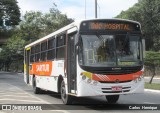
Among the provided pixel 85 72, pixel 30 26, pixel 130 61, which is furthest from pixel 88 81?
pixel 30 26

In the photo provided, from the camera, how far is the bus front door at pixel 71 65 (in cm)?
1569

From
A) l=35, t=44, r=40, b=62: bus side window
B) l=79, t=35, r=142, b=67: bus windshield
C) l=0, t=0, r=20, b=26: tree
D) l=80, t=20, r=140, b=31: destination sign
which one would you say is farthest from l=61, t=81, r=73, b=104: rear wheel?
l=0, t=0, r=20, b=26: tree

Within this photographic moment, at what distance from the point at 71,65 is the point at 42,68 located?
618cm

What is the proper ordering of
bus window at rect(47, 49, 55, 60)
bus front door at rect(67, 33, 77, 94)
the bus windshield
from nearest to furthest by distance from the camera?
the bus windshield → bus front door at rect(67, 33, 77, 94) → bus window at rect(47, 49, 55, 60)

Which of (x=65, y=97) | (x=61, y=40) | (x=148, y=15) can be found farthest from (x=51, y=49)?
(x=148, y=15)

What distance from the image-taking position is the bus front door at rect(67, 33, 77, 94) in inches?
618

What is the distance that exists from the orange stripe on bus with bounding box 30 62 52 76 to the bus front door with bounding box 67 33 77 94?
11.9ft

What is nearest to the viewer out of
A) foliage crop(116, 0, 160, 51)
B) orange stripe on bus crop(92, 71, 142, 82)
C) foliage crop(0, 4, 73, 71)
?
orange stripe on bus crop(92, 71, 142, 82)

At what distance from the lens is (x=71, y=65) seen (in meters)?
16.1

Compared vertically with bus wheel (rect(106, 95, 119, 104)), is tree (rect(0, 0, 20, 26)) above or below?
above

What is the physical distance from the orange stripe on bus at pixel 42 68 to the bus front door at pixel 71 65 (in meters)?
3.63

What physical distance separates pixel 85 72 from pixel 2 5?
262 ft

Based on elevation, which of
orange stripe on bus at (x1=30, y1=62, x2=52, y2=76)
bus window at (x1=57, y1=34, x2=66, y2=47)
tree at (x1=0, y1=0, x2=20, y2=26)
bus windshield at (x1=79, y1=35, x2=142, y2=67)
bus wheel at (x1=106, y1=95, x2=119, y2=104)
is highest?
tree at (x1=0, y1=0, x2=20, y2=26)

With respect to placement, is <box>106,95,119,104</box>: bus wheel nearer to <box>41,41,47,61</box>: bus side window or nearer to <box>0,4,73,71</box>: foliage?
<box>41,41,47,61</box>: bus side window
